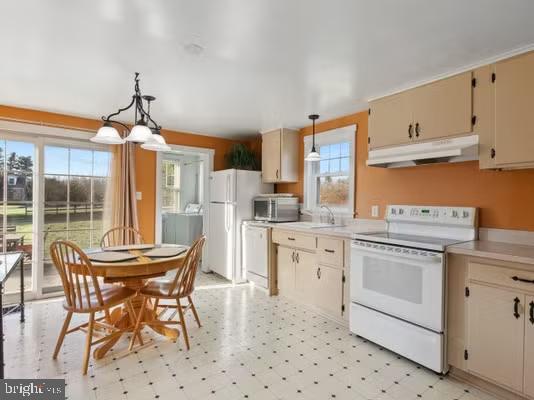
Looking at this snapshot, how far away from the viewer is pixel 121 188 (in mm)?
3955

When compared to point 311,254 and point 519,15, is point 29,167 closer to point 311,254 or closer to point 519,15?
point 311,254

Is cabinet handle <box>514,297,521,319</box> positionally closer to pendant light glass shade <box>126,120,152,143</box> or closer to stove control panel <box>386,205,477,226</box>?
stove control panel <box>386,205,477,226</box>

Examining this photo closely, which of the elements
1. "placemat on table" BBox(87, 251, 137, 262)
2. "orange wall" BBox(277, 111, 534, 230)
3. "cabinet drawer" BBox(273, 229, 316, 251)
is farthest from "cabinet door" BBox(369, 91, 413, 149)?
"placemat on table" BBox(87, 251, 137, 262)

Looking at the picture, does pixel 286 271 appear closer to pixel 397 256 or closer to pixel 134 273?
pixel 397 256

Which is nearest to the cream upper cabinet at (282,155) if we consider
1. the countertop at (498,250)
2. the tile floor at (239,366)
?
the tile floor at (239,366)

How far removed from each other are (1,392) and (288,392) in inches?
67.8

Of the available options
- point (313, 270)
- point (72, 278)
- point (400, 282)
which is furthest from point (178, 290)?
point (400, 282)

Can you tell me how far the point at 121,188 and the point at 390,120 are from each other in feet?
10.8

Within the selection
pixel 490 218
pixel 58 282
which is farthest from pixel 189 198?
pixel 490 218

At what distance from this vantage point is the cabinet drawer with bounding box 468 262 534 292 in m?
1.78

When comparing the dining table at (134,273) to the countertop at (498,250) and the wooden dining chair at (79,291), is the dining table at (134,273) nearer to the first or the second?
the wooden dining chair at (79,291)

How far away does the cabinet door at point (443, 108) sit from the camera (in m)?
2.32

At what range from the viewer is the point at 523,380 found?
1.79m

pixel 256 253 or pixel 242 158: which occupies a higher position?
pixel 242 158
